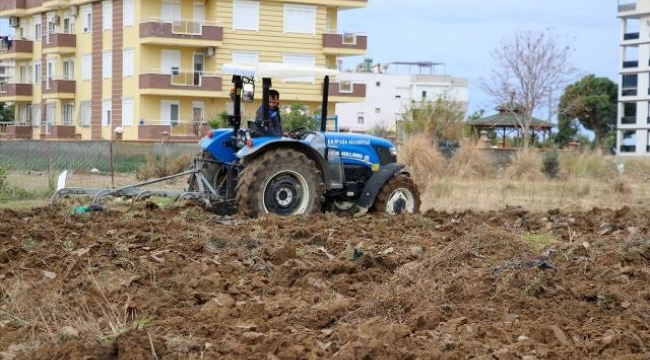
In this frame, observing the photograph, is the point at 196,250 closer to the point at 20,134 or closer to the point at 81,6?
the point at 81,6

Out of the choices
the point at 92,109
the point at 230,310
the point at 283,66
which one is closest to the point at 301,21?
the point at 92,109

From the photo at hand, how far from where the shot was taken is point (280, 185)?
16.6m

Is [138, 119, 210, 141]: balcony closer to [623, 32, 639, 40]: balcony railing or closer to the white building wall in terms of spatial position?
the white building wall

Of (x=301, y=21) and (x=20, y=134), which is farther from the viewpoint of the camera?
(x=20, y=134)

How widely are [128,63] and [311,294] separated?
145 ft

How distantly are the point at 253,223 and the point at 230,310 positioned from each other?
664cm

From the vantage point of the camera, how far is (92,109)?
55.9 metres

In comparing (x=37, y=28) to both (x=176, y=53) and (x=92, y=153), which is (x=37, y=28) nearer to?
(x=176, y=53)

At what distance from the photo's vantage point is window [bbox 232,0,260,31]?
168 feet

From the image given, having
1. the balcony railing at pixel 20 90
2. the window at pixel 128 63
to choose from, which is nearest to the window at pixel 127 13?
the window at pixel 128 63

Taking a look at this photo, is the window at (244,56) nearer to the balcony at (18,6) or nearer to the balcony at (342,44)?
the balcony at (342,44)

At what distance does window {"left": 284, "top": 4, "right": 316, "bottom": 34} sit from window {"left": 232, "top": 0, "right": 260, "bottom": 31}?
1532 millimetres

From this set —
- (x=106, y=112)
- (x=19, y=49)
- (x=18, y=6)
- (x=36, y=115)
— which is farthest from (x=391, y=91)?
(x=106, y=112)

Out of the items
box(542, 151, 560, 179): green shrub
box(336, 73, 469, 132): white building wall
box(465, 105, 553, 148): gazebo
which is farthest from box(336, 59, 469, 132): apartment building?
box(542, 151, 560, 179): green shrub
